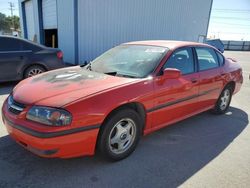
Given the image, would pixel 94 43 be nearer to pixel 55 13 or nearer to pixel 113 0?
pixel 113 0

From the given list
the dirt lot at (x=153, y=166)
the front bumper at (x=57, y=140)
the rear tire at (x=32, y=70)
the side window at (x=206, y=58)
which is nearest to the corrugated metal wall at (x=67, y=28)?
the rear tire at (x=32, y=70)

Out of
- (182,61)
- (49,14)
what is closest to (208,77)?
(182,61)

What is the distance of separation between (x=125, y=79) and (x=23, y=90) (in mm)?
1299

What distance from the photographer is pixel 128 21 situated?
38.2 feet

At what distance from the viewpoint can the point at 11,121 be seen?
2.69m

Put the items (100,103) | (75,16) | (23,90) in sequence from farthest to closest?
(75,16)
(23,90)
(100,103)

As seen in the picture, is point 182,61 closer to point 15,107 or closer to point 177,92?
point 177,92

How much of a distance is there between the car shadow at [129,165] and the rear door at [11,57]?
357 centimetres

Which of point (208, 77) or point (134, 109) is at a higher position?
point (208, 77)

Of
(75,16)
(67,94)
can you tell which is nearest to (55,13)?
(75,16)

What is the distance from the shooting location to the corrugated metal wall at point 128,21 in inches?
413

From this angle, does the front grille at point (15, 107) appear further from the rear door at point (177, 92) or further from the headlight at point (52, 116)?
the rear door at point (177, 92)

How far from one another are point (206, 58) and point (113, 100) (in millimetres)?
2542

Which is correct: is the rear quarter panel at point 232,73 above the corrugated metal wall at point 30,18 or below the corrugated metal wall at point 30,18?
below
